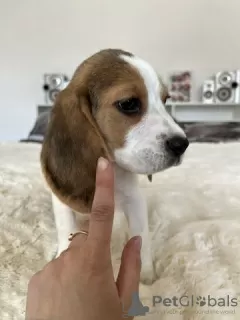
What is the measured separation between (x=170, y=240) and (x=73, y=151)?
0.95ft

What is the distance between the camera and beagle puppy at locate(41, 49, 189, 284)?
78 centimetres

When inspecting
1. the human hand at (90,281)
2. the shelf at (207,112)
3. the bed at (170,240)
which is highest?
the human hand at (90,281)

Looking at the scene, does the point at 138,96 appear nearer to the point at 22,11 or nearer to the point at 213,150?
the point at 213,150

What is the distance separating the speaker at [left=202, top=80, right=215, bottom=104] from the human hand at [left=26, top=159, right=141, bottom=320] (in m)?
3.48

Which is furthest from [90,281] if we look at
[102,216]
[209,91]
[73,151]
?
[209,91]

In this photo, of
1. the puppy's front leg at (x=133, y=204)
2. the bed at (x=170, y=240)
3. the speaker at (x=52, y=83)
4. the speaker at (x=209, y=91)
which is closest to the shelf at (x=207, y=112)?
the speaker at (x=209, y=91)

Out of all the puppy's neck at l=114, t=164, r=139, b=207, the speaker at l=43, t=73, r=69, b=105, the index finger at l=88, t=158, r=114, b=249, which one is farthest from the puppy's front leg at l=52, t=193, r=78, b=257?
the speaker at l=43, t=73, r=69, b=105

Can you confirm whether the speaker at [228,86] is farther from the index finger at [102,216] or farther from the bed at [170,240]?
the index finger at [102,216]

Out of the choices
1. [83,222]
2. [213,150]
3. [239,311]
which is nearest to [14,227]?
[83,222]

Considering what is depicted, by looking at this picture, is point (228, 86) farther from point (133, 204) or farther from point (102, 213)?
point (102, 213)

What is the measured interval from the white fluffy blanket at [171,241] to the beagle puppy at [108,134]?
53mm

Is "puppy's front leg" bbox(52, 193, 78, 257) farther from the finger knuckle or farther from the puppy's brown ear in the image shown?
the finger knuckle

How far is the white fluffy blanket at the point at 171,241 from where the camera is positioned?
0.64m

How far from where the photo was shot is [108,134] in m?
0.82
